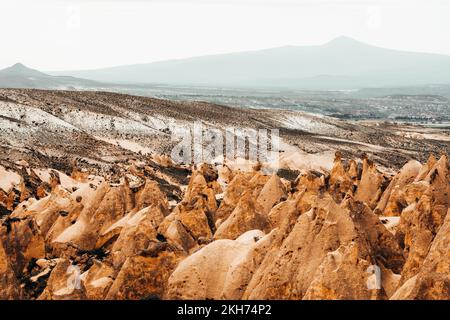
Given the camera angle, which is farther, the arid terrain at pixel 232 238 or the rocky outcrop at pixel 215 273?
the rocky outcrop at pixel 215 273

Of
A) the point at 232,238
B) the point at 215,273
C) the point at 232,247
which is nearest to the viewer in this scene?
the point at 215,273

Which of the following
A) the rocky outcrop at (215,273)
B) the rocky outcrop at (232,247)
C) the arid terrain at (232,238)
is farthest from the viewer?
the rocky outcrop at (215,273)

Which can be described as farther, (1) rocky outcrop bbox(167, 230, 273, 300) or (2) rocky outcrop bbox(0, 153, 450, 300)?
(1) rocky outcrop bbox(167, 230, 273, 300)

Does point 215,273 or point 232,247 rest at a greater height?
point 232,247

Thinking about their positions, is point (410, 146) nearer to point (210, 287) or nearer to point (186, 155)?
point (186, 155)

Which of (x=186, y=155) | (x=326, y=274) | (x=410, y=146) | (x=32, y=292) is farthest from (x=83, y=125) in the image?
(x=326, y=274)

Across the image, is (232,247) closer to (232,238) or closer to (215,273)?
(215,273)

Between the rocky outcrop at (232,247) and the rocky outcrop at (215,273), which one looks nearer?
the rocky outcrop at (232,247)

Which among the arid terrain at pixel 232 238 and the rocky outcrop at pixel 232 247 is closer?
the rocky outcrop at pixel 232 247

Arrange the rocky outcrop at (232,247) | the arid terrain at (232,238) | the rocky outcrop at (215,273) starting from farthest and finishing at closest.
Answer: the rocky outcrop at (215,273), the arid terrain at (232,238), the rocky outcrop at (232,247)

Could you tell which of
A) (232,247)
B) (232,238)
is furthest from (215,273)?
(232,238)

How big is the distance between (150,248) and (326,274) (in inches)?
168

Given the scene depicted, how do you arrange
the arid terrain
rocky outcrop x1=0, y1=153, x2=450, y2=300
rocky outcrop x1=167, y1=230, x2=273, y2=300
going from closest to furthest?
1. rocky outcrop x1=0, y1=153, x2=450, y2=300
2. the arid terrain
3. rocky outcrop x1=167, y1=230, x2=273, y2=300

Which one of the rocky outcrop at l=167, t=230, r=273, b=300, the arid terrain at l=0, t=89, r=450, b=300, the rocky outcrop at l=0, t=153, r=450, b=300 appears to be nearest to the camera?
the rocky outcrop at l=0, t=153, r=450, b=300
